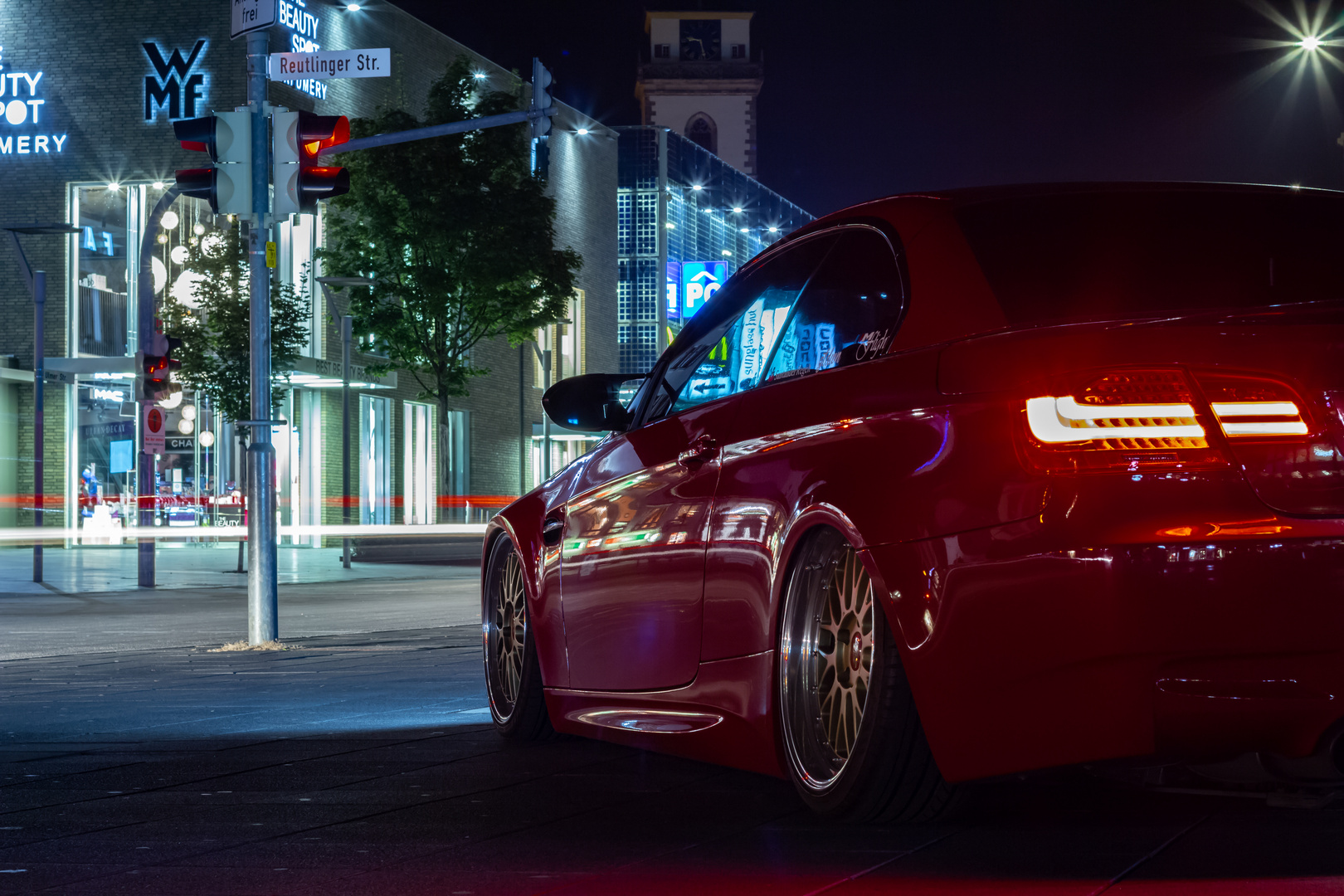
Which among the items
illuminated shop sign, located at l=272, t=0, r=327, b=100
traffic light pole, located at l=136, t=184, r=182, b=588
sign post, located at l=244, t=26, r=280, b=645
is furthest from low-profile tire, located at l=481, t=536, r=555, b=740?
illuminated shop sign, located at l=272, t=0, r=327, b=100

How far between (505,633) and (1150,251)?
3074mm

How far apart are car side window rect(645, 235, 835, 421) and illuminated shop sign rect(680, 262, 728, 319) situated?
77.4 meters

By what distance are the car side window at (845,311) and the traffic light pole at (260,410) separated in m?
8.40

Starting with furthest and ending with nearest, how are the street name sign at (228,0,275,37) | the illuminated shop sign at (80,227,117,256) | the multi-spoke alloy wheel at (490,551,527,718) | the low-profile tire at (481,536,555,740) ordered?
1. the illuminated shop sign at (80,227,117,256)
2. the street name sign at (228,0,275,37)
3. the multi-spoke alloy wheel at (490,551,527,718)
4. the low-profile tire at (481,536,555,740)

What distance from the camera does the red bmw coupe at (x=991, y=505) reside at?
3.51 meters

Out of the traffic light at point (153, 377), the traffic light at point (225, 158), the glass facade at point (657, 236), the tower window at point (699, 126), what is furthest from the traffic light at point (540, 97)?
the tower window at point (699, 126)

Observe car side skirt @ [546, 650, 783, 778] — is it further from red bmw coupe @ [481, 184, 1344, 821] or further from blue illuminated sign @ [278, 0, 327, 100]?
blue illuminated sign @ [278, 0, 327, 100]

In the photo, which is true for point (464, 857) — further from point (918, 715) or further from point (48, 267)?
point (48, 267)

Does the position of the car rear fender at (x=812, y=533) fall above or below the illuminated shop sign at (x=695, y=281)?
below

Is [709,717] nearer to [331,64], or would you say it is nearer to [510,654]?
[510,654]

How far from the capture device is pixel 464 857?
4230mm

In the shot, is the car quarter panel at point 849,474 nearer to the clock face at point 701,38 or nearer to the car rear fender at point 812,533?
the car rear fender at point 812,533

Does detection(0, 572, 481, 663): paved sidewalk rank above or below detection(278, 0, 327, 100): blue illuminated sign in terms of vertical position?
below

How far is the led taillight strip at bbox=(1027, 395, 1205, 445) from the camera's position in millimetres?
3564
